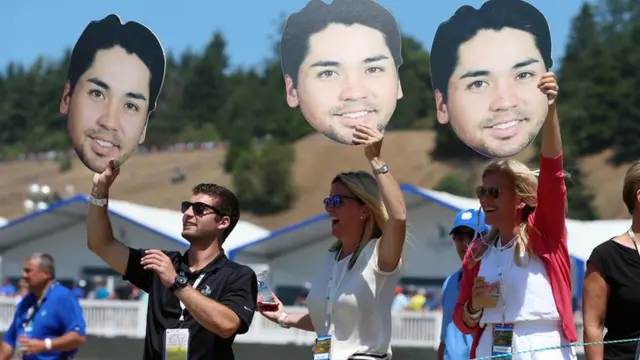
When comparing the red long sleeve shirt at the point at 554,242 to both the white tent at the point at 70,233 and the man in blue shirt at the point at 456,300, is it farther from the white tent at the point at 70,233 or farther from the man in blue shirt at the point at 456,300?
the white tent at the point at 70,233

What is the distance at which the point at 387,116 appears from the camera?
6.31 meters

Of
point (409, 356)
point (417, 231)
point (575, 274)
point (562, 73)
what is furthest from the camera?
point (562, 73)

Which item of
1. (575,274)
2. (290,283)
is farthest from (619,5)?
(575,274)

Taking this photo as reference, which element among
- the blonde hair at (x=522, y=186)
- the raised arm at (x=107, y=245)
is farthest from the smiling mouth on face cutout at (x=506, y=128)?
the raised arm at (x=107, y=245)

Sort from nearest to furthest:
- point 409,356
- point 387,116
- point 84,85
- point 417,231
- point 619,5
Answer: point 387,116 → point 84,85 → point 409,356 → point 417,231 → point 619,5

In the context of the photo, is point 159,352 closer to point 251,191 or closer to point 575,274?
point 575,274

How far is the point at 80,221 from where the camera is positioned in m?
46.5

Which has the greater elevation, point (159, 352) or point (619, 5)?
point (619, 5)

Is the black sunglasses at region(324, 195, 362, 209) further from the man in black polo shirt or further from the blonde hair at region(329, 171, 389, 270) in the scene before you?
the man in black polo shirt

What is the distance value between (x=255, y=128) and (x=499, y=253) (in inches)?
5827

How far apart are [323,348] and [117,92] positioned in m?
2.06

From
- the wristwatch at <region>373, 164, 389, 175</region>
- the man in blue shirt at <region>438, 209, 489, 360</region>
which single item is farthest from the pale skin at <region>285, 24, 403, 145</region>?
the man in blue shirt at <region>438, 209, 489, 360</region>

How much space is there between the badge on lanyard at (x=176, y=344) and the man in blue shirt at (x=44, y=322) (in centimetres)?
346

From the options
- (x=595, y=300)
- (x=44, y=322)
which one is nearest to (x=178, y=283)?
(x=595, y=300)
